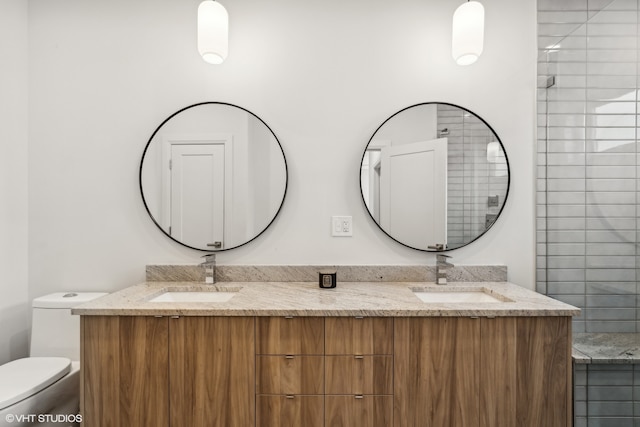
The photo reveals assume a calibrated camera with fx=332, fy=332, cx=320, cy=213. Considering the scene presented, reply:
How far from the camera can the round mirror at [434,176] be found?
185 centimetres

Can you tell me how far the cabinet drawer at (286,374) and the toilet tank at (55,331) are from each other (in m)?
1.07

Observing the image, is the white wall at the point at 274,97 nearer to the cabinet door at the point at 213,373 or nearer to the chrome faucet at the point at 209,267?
the chrome faucet at the point at 209,267

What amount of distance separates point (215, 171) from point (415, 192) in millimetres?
1125

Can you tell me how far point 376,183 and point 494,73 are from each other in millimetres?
929

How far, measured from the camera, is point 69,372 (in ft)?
5.16

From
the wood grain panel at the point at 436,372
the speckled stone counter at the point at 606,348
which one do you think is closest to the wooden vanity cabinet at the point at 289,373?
the wood grain panel at the point at 436,372

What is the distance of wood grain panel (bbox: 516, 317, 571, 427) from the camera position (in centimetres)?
136

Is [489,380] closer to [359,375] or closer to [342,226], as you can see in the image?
[359,375]

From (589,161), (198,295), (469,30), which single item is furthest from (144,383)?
(589,161)

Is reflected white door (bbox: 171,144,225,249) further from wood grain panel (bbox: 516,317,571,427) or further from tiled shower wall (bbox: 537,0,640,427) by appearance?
tiled shower wall (bbox: 537,0,640,427)

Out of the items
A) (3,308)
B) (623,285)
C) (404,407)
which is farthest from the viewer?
(3,308)

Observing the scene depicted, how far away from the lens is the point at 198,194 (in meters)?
1.86

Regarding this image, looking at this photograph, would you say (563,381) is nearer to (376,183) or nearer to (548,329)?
(548,329)

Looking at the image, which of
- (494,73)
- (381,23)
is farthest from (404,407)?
(381,23)
